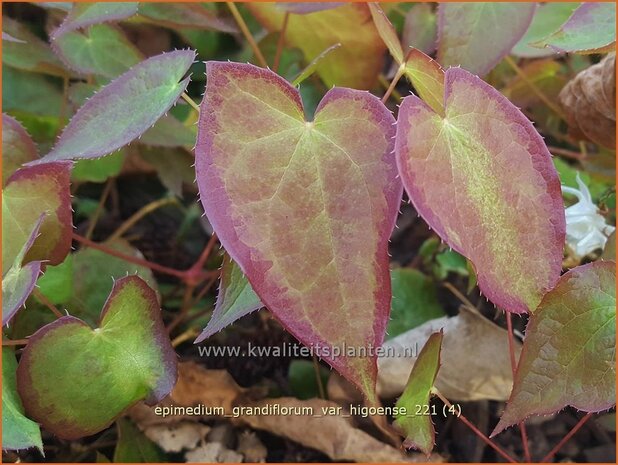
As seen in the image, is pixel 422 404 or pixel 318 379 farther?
pixel 318 379

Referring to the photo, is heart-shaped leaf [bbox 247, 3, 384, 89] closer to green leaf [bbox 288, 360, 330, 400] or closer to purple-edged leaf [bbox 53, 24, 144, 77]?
purple-edged leaf [bbox 53, 24, 144, 77]

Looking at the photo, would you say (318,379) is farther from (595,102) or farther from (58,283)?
(595,102)

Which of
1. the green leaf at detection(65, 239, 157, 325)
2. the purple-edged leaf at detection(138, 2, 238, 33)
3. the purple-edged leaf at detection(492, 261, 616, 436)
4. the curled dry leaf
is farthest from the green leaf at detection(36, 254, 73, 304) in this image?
the curled dry leaf

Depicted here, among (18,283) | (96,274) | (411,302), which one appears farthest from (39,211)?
(411,302)

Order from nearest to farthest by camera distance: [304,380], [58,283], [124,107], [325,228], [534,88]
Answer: [325,228] → [124,107] → [58,283] → [304,380] → [534,88]

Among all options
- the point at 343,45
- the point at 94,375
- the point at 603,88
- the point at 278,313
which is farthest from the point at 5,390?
the point at 603,88

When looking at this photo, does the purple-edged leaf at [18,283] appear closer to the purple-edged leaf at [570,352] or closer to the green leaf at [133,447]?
the green leaf at [133,447]

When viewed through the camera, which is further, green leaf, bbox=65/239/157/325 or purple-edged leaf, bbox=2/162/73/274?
green leaf, bbox=65/239/157/325
